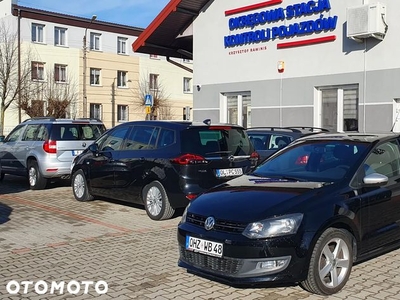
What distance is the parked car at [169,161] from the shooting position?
8492 millimetres

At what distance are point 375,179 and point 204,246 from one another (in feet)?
6.49

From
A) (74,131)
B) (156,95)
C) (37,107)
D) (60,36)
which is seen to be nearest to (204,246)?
(74,131)

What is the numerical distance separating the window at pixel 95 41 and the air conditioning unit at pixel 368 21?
3177 centimetres

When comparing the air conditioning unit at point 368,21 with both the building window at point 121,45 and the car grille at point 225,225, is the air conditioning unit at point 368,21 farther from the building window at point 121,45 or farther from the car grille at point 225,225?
the building window at point 121,45

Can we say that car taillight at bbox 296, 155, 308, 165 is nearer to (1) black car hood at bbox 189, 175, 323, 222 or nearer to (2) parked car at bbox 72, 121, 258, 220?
(1) black car hood at bbox 189, 175, 323, 222

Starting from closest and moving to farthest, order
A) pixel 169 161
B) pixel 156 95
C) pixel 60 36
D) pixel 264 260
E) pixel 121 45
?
pixel 264 260 < pixel 169 161 < pixel 60 36 < pixel 121 45 < pixel 156 95

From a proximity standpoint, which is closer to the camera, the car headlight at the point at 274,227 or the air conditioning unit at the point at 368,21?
the car headlight at the point at 274,227

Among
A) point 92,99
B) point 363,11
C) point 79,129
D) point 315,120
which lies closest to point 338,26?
point 363,11

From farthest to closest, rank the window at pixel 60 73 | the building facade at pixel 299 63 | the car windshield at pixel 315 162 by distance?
the window at pixel 60 73 → the building facade at pixel 299 63 → the car windshield at pixel 315 162

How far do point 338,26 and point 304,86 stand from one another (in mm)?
1957

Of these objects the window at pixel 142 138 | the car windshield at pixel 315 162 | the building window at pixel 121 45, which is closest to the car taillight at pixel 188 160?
the window at pixel 142 138

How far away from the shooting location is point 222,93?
58.4 ft

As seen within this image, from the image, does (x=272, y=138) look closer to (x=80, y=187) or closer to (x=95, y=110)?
(x=80, y=187)

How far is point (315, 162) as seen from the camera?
20.2 feet
